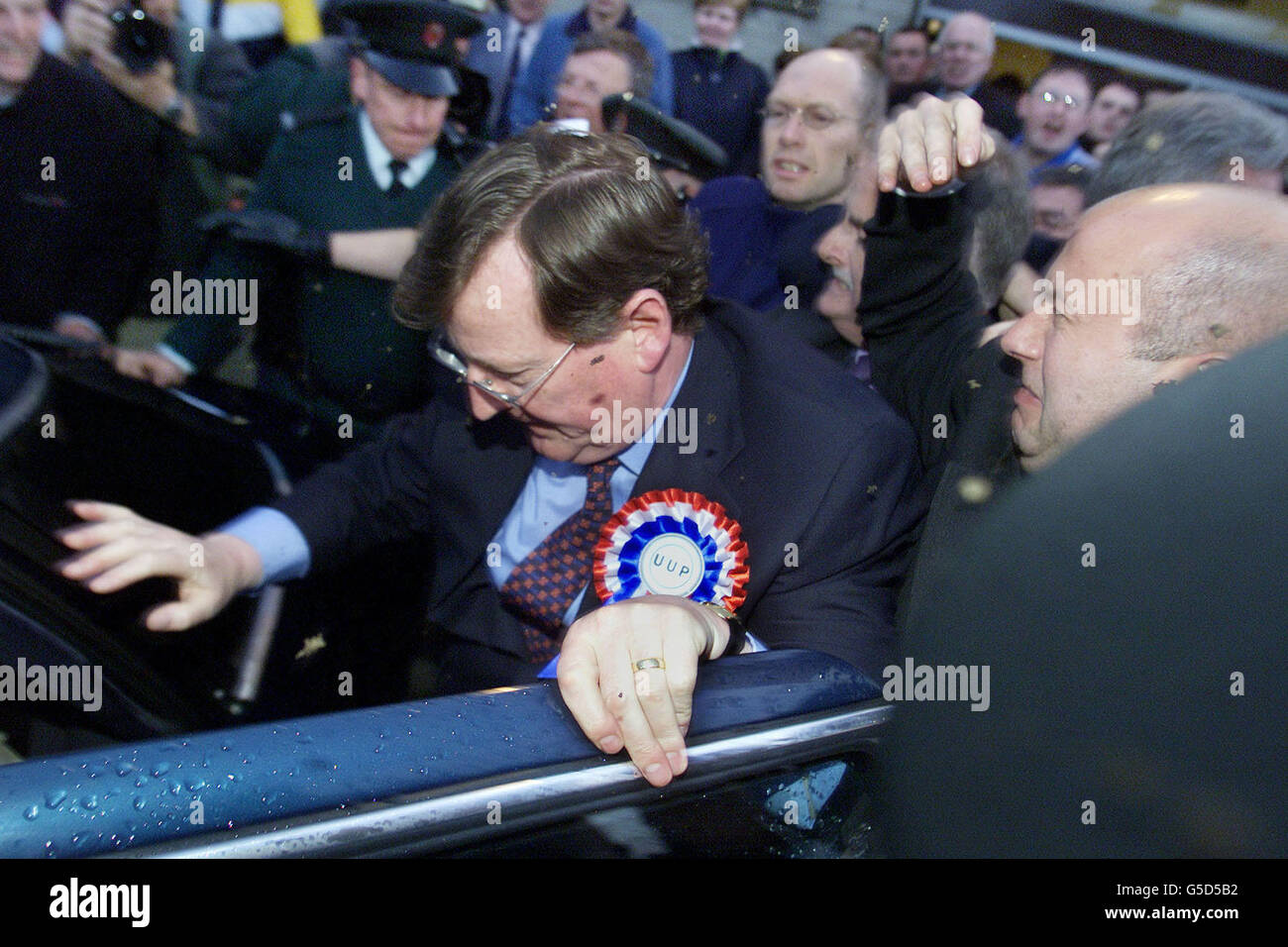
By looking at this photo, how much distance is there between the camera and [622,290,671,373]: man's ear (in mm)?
1815

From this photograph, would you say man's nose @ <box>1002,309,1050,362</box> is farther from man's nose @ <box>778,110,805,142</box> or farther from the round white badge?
man's nose @ <box>778,110,805,142</box>

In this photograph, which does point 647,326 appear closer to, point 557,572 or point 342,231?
point 557,572

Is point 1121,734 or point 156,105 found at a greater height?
point 156,105

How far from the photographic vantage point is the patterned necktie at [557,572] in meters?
1.87

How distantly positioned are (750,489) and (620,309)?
366 millimetres

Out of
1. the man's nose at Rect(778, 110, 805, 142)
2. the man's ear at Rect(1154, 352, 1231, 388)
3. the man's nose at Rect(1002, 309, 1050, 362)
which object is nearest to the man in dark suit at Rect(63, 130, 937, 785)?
the man's nose at Rect(1002, 309, 1050, 362)

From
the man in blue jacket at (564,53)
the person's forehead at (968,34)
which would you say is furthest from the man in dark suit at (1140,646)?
the person's forehead at (968,34)

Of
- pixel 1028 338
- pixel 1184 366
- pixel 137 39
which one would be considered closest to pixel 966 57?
pixel 137 39

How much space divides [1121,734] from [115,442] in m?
1.73

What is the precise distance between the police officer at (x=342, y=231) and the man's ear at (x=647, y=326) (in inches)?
52.4
